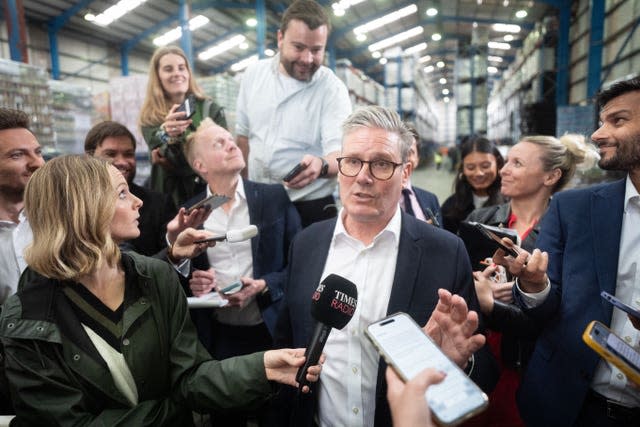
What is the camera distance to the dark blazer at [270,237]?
7.05 ft

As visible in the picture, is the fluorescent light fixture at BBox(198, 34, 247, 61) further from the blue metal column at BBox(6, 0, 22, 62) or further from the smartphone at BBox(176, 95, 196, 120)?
the smartphone at BBox(176, 95, 196, 120)

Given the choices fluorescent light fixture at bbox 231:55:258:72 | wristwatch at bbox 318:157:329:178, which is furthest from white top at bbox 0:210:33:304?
fluorescent light fixture at bbox 231:55:258:72

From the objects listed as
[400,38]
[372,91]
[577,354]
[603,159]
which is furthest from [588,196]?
[400,38]

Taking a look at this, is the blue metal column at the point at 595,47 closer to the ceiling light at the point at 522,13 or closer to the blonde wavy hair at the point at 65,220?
the ceiling light at the point at 522,13

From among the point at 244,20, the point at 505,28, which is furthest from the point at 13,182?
the point at 505,28

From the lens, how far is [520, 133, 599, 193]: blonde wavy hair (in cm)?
251

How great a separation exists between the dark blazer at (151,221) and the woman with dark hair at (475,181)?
2.28m

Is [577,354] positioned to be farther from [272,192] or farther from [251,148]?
[251,148]

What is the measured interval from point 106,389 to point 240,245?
3.39ft

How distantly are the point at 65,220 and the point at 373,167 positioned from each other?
3.79 feet

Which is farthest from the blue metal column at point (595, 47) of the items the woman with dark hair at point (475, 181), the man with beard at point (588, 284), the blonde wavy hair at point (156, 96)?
the blonde wavy hair at point (156, 96)

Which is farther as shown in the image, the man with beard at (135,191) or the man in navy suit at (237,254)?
the man with beard at (135,191)

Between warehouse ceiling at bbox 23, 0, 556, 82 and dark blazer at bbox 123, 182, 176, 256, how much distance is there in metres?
11.5

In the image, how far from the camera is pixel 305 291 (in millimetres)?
1578
